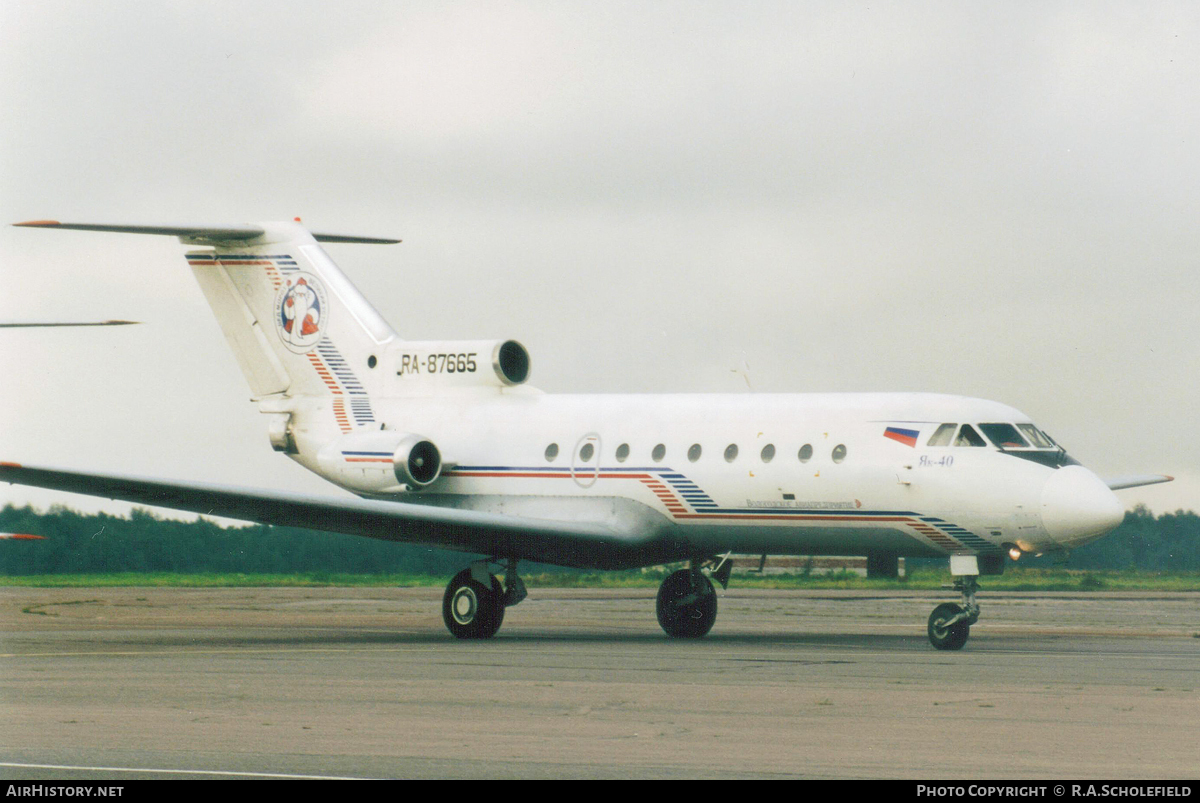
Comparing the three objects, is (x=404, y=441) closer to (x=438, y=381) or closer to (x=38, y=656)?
(x=438, y=381)

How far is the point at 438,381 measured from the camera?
25.1 m

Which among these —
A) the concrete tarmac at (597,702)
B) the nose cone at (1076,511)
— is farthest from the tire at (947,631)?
the nose cone at (1076,511)

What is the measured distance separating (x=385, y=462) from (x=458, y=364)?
2.09 m

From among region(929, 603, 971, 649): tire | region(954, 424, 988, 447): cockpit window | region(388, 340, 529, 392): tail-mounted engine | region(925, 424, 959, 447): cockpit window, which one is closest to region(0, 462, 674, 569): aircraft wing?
region(388, 340, 529, 392): tail-mounted engine

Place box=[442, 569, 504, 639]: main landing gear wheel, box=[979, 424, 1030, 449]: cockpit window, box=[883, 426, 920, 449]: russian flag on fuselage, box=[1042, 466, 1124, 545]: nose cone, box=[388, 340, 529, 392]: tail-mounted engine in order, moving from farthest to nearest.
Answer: box=[388, 340, 529, 392]: tail-mounted engine
box=[442, 569, 504, 639]: main landing gear wheel
box=[883, 426, 920, 449]: russian flag on fuselage
box=[979, 424, 1030, 449]: cockpit window
box=[1042, 466, 1124, 545]: nose cone

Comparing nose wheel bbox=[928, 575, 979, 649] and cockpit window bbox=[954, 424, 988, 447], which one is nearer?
nose wheel bbox=[928, 575, 979, 649]

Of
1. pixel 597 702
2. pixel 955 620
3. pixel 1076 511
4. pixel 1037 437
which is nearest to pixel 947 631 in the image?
pixel 955 620

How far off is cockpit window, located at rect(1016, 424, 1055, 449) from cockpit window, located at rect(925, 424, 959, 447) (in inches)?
34.6

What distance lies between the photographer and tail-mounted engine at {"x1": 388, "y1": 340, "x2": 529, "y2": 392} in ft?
81.1

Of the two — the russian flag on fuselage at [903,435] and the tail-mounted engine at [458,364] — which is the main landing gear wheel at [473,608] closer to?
the tail-mounted engine at [458,364]

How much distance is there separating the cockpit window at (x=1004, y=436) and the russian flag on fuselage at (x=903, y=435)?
0.85 meters

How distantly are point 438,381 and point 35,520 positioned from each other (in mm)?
13193

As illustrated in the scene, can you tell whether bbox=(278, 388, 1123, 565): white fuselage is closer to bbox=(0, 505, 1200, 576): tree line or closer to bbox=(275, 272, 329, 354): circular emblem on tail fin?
bbox=(275, 272, 329, 354): circular emblem on tail fin
